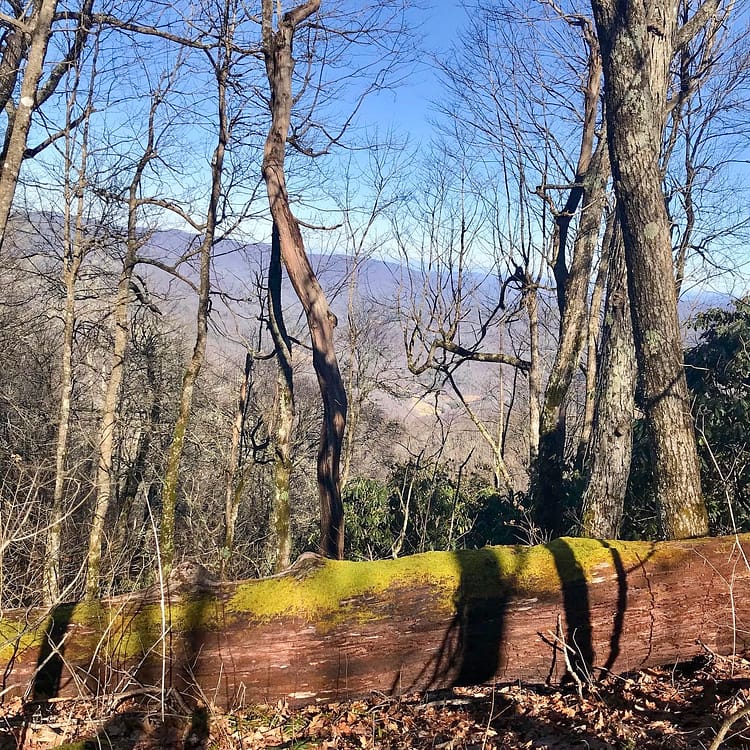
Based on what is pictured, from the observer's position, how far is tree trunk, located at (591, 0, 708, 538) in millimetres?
5059

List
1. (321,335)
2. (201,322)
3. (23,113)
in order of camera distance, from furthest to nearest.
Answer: (201,322)
(321,335)
(23,113)

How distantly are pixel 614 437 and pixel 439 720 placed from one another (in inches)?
147

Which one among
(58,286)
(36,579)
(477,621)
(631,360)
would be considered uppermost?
(58,286)

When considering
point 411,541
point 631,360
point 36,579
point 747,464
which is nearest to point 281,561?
point 411,541

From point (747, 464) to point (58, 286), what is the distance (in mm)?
11624

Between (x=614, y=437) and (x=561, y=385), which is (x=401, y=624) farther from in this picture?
(x=561, y=385)

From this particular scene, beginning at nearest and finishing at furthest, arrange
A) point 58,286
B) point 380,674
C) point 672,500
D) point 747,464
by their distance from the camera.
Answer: point 380,674 → point 672,500 → point 747,464 → point 58,286

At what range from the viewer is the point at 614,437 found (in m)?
6.54

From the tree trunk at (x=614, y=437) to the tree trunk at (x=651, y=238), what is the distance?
135 cm

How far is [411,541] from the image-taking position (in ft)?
36.0

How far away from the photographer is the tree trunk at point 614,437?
6.50 meters

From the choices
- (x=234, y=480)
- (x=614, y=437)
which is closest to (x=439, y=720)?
(x=614, y=437)

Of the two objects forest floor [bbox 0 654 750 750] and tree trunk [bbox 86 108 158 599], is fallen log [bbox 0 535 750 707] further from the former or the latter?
tree trunk [bbox 86 108 158 599]

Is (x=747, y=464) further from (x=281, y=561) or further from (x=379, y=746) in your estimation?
(x=281, y=561)
